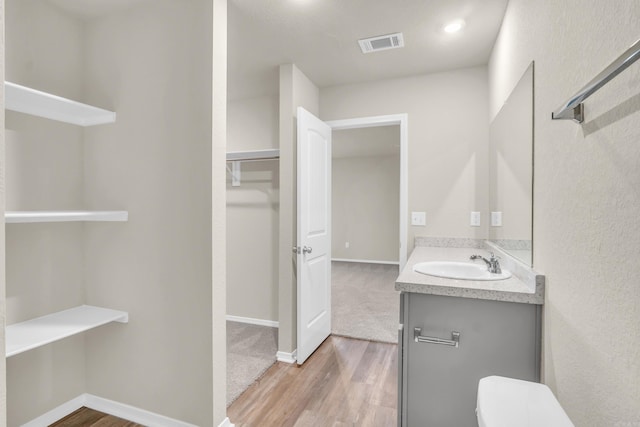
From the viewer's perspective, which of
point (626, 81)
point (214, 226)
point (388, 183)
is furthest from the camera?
point (388, 183)

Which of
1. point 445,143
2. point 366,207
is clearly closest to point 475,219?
point 445,143

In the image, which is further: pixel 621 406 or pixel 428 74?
pixel 428 74

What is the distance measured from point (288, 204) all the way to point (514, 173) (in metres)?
1.64

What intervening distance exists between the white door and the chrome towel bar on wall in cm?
181

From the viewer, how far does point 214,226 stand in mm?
1771

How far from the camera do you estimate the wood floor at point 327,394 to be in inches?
77.9

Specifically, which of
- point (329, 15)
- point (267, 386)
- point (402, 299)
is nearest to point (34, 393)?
point (267, 386)

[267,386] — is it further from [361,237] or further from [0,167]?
[361,237]

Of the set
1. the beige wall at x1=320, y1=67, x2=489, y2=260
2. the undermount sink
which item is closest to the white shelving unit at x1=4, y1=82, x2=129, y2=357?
the undermount sink

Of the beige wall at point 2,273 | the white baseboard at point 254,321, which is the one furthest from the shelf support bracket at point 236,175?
the beige wall at point 2,273

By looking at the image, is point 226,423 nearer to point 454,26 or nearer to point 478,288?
point 478,288

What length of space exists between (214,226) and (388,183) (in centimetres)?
574

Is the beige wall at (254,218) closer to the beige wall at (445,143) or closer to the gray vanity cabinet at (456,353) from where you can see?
the beige wall at (445,143)

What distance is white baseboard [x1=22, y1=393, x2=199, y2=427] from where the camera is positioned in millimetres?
1867
